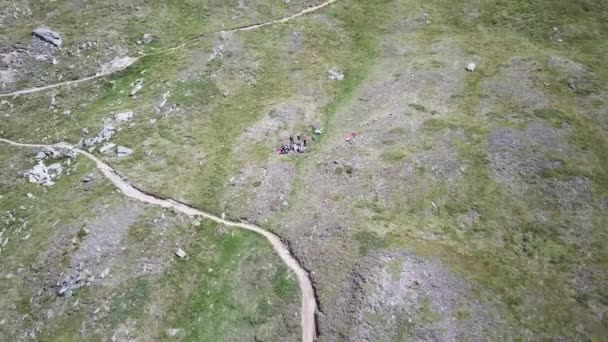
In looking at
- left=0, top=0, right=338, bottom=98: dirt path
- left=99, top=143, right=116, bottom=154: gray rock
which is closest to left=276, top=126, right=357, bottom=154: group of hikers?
left=99, top=143, right=116, bottom=154: gray rock

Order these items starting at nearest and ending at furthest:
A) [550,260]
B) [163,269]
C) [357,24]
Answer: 1. [550,260]
2. [163,269]
3. [357,24]

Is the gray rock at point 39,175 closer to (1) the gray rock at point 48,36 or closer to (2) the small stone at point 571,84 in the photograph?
(1) the gray rock at point 48,36

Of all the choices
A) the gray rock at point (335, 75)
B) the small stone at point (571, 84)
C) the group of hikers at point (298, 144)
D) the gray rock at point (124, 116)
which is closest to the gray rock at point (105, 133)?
the gray rock at point (124, 116)

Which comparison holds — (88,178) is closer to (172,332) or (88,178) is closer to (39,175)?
(39,175)

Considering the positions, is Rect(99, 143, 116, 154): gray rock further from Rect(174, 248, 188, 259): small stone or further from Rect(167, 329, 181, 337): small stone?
Rect(167, 329, 181, 337): small stone

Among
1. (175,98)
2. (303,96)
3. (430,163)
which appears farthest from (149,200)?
(430,163)

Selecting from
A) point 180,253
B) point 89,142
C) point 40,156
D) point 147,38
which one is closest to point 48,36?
point 147,38

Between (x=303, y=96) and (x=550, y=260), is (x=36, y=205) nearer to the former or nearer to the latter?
(x=303, y=96)
